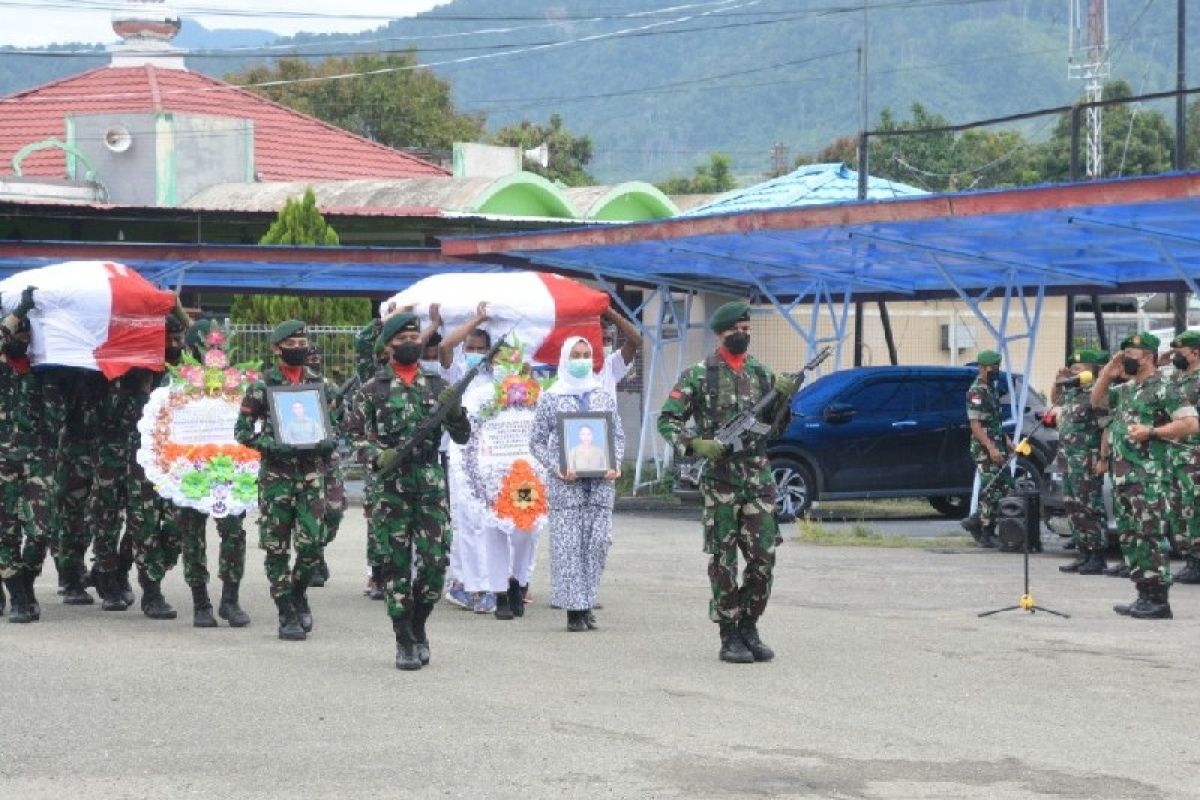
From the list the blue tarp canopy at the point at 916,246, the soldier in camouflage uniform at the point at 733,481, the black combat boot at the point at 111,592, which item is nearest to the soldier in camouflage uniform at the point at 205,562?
the black combat boot at the point at 111,592

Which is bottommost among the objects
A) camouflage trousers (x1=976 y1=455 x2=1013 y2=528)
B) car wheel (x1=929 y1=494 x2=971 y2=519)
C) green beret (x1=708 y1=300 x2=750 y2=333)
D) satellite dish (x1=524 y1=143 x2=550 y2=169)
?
car wheel (x1=929 y1=494 x2=971 y2=519)

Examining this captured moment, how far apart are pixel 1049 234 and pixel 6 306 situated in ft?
32.9

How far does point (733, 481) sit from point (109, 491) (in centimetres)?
455

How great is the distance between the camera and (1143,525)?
1386 cm

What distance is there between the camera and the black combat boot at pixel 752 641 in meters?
11.7

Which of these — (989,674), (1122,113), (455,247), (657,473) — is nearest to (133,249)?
(455,247)

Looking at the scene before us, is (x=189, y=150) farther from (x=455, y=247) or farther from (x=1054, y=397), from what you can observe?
(x=1054, y=397)

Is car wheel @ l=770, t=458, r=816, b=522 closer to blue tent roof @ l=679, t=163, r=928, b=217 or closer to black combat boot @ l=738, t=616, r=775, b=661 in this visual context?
blue tent roof @ l=679, t=163, r=928, b=217

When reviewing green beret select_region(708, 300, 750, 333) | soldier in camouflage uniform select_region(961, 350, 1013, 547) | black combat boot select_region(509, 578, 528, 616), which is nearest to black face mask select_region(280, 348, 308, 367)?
black combat boot select_region(509, 578, 528, 616)

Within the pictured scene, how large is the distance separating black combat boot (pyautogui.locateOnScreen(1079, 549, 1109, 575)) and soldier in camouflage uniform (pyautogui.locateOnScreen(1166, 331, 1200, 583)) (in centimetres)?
68

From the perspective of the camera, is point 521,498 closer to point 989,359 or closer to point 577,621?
point 577,621

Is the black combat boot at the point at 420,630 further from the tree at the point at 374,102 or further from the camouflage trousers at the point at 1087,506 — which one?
the tree at the point at 374,102

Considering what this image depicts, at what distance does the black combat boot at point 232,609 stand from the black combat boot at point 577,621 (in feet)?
6.85

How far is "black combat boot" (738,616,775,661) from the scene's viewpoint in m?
11.7
